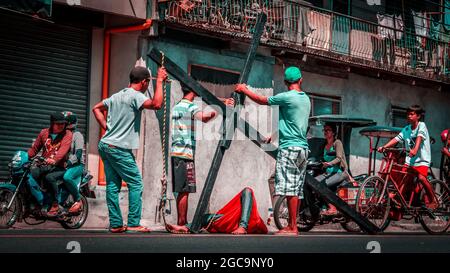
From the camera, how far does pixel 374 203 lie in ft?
44.4

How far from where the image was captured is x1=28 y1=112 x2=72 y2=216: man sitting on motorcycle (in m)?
13.1

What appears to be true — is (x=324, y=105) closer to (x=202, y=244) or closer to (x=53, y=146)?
(x=53, y=146)

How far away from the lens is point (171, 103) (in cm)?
1728

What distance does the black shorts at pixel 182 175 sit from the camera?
1150 cm

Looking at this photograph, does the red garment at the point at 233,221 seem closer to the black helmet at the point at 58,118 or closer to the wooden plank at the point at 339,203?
the wooden plank at the point at 339,203

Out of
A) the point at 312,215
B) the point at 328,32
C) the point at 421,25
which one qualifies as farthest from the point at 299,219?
the point at 421,25

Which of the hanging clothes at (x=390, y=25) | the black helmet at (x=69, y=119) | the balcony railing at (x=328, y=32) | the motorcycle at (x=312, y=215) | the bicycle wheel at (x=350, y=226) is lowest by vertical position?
the bicycle wheel at (x=350, y=226)

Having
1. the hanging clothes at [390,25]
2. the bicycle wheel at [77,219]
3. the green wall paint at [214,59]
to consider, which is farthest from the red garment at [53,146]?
the hanging clothes at [390,25]

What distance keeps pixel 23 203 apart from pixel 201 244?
512cm

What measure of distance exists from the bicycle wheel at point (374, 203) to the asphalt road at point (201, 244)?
8.73 feet

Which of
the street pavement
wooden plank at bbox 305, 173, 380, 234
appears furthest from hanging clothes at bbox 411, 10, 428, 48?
the street pavement

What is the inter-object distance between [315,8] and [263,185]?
4252mm

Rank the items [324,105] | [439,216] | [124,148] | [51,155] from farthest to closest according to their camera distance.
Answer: [324,105], [439,216], [51,155], [124,148]

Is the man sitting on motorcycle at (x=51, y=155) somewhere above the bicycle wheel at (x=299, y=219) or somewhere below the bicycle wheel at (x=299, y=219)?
above
